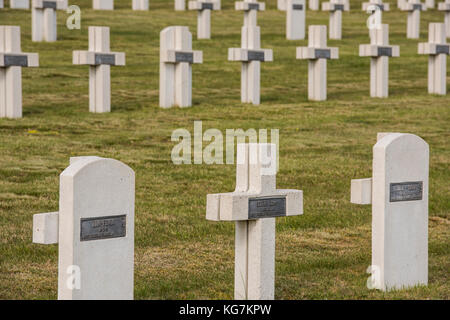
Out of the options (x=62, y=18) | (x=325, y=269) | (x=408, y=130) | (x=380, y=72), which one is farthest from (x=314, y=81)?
(x=325, y=269)

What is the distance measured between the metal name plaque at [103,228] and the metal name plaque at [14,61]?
909cm

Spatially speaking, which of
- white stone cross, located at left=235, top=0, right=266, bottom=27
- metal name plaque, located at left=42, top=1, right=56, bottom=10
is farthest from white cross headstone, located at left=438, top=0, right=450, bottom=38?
metal name plaque, located at left=42, top=1, right=56, bottom=10

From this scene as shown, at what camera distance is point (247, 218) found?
6.53 m

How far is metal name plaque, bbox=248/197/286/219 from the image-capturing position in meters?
6.55

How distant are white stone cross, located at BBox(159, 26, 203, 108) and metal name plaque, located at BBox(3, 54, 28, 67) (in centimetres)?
234

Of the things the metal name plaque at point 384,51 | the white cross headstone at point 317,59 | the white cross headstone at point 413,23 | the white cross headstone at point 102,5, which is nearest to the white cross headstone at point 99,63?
the white cross headstone at point 317,59

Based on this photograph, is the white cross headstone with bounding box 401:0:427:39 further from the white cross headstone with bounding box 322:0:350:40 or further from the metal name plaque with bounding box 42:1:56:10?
the metal name plaque with bounding box 42:1:56:10

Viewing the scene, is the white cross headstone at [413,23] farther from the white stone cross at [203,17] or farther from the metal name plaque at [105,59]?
the metal name plaque at [105,59]

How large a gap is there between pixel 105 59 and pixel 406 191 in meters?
8.90

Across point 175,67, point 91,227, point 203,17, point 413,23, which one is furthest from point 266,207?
point 413,23

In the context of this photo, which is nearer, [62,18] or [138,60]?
[138,60]

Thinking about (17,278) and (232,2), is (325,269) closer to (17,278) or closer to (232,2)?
(17,278)

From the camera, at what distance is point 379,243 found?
7.35 m

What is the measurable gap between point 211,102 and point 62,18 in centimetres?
800
